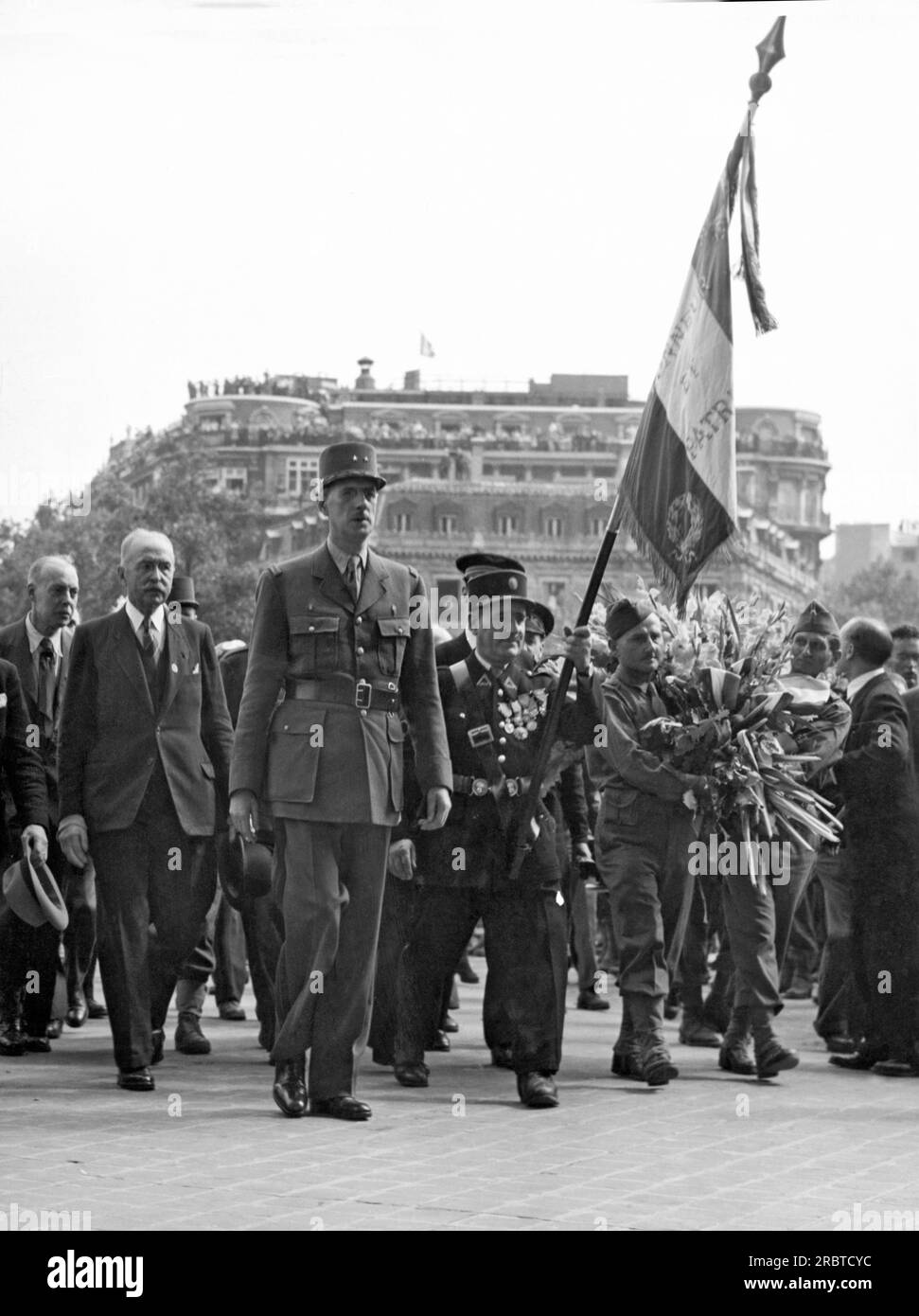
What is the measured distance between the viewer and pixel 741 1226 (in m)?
6.67

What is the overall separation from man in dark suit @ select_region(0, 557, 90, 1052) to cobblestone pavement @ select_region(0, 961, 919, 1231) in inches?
12.1

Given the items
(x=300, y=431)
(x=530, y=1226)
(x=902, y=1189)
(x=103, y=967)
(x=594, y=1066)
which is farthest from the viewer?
(x=300, y=431)

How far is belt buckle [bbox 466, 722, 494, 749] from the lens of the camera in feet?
33.0

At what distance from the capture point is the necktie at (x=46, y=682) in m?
11.4

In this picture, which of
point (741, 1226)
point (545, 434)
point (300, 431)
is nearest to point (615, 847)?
point (741, 1226)

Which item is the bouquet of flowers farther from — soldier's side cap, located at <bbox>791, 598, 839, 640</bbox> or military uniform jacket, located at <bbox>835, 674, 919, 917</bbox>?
soldier's side cap, located at <bbox>791, 598, 839, 640</bbox>

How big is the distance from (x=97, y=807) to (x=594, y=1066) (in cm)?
266

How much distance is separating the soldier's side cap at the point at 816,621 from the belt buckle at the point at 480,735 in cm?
203

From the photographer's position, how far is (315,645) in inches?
350

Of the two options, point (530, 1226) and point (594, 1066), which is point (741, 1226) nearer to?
point (530, 1226)

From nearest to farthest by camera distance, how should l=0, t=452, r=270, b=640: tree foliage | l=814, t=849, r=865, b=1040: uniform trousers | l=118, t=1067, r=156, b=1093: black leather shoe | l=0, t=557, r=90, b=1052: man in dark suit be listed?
l=118, t=1067, r=156, b=1093: black leather shoe
l=0, t=557, r=90, b=1052: man in dark suit
l=814, t=849, r=865, b=1040: uniform trousers
l=0, t=452, r=270, b=640: tree foliage

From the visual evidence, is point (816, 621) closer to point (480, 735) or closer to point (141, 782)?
point (480, 735)

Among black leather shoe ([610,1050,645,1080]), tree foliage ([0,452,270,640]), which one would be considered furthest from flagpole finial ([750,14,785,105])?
tree foliage ([0,452,270,640])
